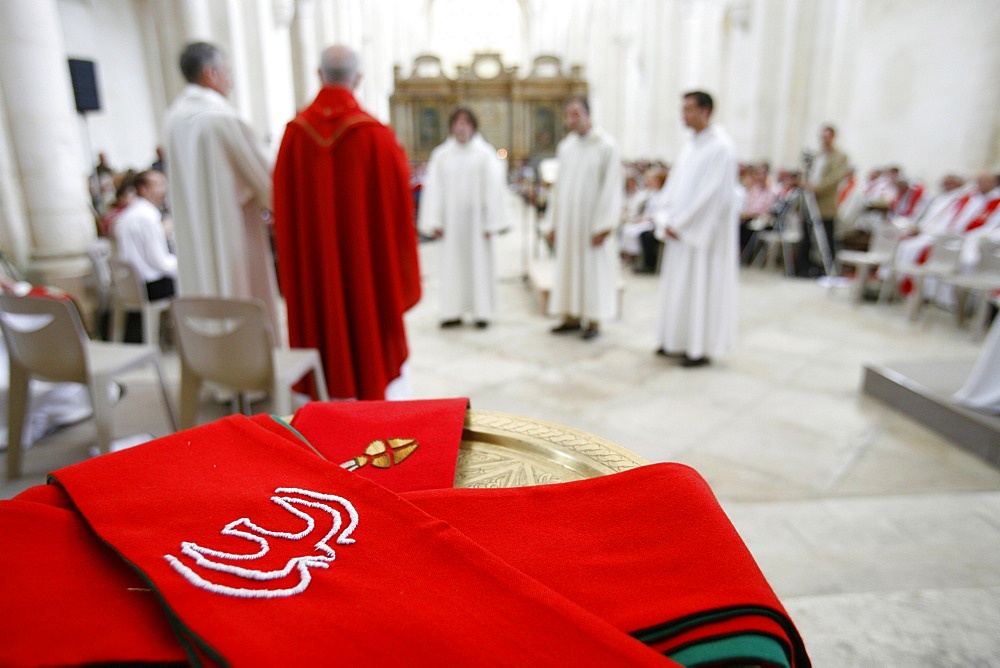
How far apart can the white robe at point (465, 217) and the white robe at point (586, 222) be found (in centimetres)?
61

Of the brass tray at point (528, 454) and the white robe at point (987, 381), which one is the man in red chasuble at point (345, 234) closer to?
the brass tray at point (528, 454)

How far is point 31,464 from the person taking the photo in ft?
10.0

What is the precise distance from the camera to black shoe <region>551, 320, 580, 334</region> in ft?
18.4

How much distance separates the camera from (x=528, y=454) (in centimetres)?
126

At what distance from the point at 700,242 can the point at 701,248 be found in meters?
0.05

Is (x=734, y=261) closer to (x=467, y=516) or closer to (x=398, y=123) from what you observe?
(x=467, y=516)

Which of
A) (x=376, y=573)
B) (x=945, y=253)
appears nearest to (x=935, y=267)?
(x=945, y=253)

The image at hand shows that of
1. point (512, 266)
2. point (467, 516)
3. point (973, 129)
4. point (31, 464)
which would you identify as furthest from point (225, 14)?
point (973, 129)

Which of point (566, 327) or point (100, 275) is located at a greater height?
point (100, 275)

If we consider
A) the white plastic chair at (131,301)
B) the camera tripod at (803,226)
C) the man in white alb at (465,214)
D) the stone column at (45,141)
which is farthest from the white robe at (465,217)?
the camera tripod at (803,226)

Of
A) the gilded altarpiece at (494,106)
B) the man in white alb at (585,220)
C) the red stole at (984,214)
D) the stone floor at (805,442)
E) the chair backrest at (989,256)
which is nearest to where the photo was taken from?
the stone floor at (805,442)

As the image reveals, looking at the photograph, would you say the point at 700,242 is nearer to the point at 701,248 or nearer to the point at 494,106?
the point at 701,248

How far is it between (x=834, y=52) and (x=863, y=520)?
10845 mm

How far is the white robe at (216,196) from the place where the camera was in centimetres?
313
